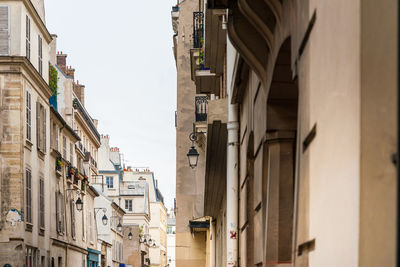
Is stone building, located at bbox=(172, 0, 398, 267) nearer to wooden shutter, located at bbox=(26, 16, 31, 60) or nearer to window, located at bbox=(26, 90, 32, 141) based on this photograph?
window, located at bbox=(26, 90, 32, 141)

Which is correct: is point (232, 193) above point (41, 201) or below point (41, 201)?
above

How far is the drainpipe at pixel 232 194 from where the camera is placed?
10.9m

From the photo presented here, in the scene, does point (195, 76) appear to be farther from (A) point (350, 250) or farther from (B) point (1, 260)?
(A) point (350, 250)

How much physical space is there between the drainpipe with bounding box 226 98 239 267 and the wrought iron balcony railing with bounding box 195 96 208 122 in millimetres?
A: 13473

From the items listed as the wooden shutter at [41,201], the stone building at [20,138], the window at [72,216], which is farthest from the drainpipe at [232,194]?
the window at [72,216]

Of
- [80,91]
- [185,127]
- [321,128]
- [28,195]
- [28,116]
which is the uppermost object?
[80,91]

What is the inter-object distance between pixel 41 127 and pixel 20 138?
14.3ft

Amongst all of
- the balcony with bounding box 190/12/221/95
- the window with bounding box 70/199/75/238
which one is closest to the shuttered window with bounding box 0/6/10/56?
the balcony with bounding box 190/12/221/95

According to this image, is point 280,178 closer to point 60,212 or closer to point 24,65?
point 24,65

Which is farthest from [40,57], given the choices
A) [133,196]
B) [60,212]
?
[133,196]

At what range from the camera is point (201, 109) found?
Result: 25297 mm

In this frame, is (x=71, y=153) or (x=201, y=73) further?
(x=71, y=153)

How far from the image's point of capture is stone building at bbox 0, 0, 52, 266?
1153 inches

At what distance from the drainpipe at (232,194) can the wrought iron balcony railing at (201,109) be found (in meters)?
13.5
